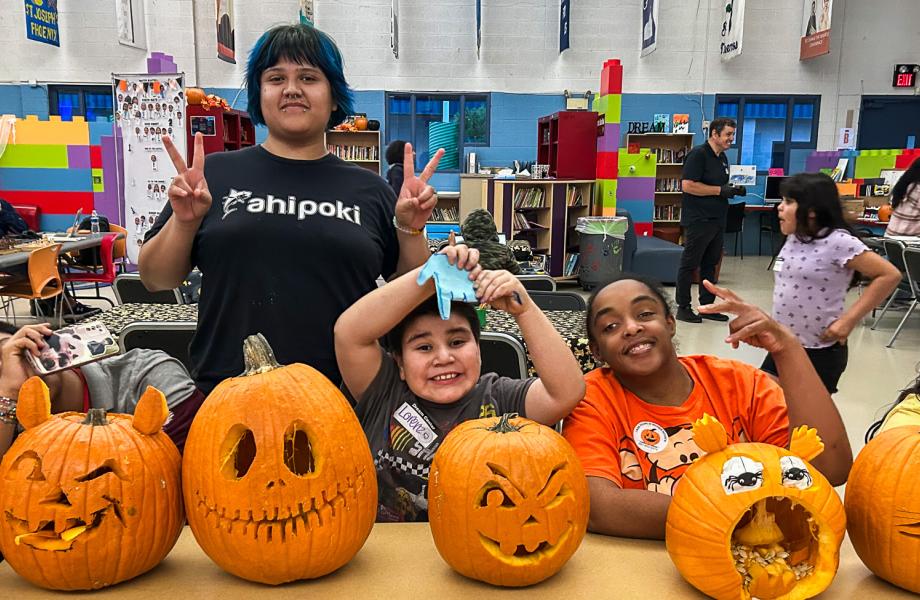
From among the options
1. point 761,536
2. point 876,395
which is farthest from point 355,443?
point 876,395

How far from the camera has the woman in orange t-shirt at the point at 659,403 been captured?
116 cm

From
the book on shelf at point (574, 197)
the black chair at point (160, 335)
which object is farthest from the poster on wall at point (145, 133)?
the black chair at point (160, 335)

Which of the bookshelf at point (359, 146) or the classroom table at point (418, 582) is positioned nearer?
the classroom table at point (418, 582)

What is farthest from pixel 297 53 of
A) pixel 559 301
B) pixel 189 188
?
pixel 559 301

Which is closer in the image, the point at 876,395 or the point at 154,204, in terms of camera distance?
the point at 876,395

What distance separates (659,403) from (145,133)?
7797mm

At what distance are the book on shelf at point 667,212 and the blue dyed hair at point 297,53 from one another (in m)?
10.8

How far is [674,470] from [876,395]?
4.09m

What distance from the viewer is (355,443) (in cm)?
98

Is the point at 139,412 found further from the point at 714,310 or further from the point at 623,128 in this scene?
the point at 623,128

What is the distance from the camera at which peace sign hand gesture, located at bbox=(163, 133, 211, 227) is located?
1.41 m

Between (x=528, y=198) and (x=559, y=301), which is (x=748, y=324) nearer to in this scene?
(x=559, y=301)

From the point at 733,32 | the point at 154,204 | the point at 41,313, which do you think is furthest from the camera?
the point at 733,32

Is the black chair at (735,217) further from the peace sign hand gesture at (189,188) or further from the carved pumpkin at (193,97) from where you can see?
the peace sign hand gesture at (189,188)
